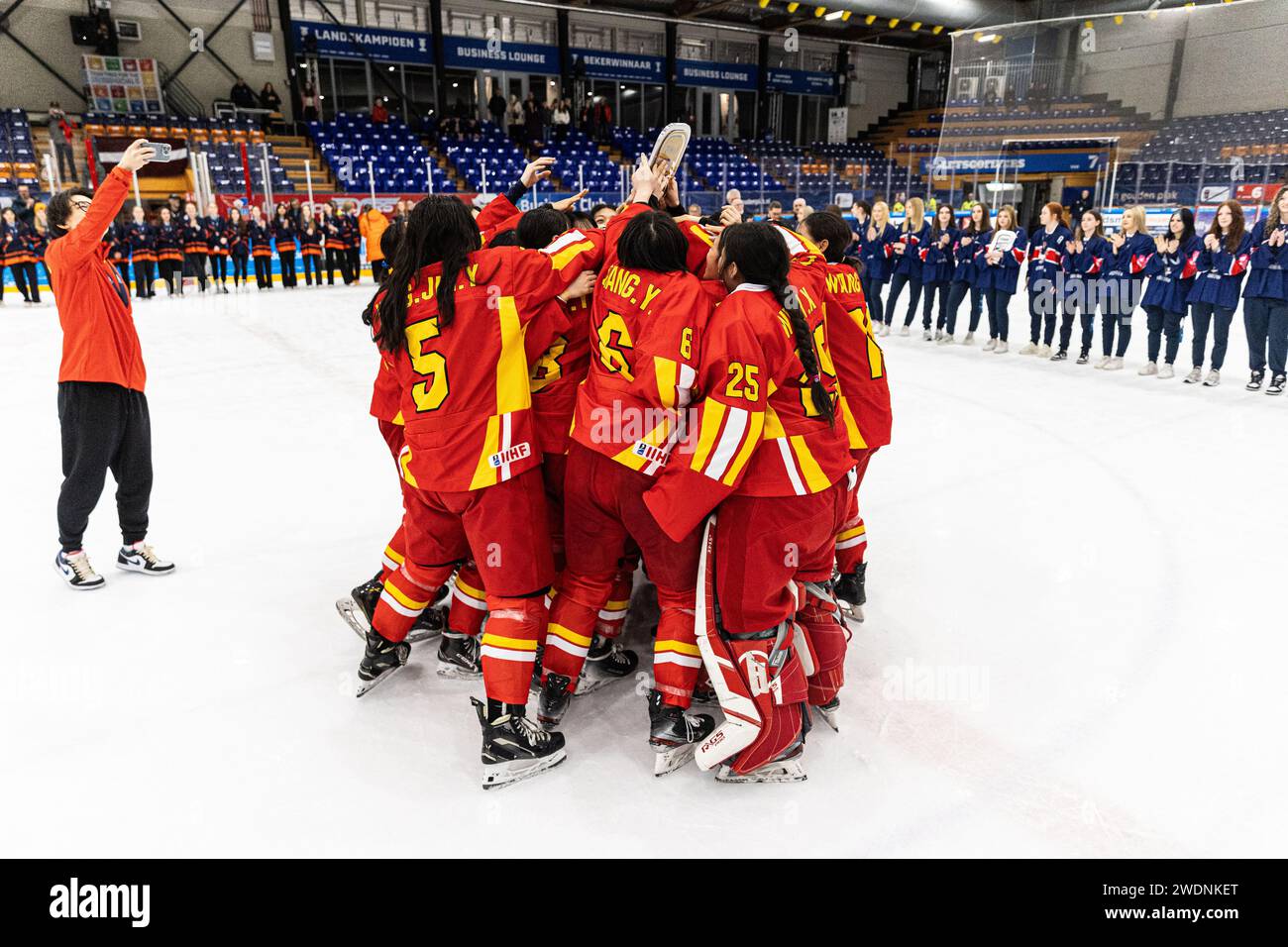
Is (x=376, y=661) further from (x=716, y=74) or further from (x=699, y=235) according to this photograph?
(x=716, y=74)

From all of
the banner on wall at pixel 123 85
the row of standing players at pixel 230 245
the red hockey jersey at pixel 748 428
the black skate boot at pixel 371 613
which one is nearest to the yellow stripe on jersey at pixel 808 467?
the red hockey jersey at pixel 748 428

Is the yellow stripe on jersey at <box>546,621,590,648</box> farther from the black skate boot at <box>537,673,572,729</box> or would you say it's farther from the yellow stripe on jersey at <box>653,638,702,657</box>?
the yellow stripe on jersey at <box>653,638,702,657</box>

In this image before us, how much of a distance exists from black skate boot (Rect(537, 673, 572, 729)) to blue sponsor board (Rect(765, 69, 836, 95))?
1057 inches

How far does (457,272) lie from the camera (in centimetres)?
Result: 215

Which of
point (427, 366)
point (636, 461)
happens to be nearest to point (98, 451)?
point (427, 366)

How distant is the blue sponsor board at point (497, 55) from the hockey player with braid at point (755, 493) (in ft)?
73.0

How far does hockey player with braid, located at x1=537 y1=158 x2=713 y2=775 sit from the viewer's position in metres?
2.14

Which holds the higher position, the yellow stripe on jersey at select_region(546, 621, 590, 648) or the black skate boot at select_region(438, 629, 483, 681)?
the yellow stripe on jersey at select_region(546, 621, 590, 648)

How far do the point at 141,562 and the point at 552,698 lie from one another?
Result: 6.82 feet

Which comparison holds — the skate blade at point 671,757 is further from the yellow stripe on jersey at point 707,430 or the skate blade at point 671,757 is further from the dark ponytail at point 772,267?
the dark ponytail at point 772,267

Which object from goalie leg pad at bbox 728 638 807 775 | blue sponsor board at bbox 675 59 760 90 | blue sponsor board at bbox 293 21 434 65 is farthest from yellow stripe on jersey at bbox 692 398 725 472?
blue sponsor board at bbox 675 59 760 90
